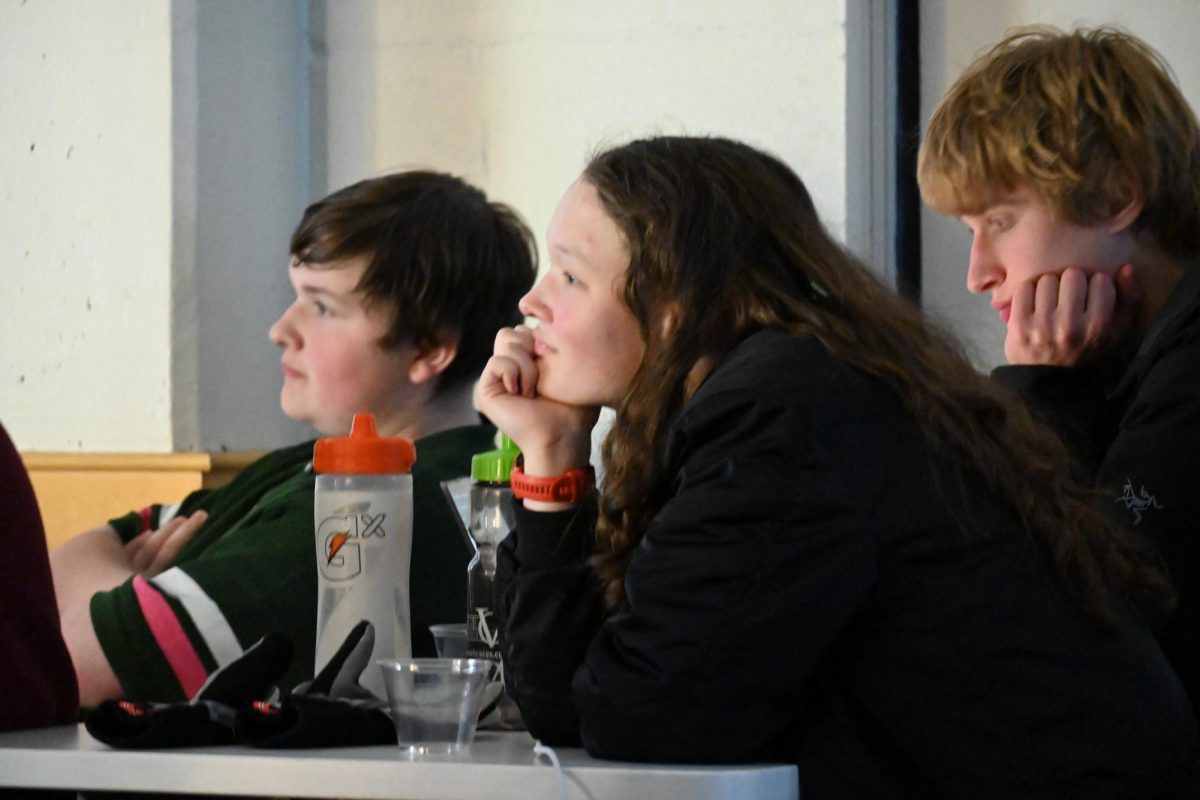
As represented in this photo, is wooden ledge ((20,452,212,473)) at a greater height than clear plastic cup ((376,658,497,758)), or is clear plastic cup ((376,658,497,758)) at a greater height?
wooden ledge ((20,452,212,473))

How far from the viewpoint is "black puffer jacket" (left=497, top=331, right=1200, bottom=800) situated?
953 millimetres

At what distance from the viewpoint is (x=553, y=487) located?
1.18 meters

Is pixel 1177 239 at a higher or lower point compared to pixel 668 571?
higher

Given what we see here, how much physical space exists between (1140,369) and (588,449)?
23.5 inches

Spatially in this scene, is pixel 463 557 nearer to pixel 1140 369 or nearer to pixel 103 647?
pixel 103 647

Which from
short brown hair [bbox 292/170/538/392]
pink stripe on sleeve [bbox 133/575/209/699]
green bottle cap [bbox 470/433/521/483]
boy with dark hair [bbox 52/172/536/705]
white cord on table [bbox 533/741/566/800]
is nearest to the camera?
white cord on table [bbox 533/741/566/800]

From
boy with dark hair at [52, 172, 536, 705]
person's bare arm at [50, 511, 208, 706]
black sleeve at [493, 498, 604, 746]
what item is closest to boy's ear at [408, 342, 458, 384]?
boy with dark hair at [52, 172, 536, 705]

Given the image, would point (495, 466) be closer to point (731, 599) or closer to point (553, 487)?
point (553, 487)

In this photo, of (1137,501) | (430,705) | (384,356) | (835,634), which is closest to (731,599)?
(835,634)

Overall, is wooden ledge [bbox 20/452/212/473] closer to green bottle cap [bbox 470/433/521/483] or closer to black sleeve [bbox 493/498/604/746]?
green bottle cap [bbox 470/433/521/483]

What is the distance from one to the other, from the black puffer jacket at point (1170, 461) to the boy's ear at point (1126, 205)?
0.15m

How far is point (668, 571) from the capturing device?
969 mm

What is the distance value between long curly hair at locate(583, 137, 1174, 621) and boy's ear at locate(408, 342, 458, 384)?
27.9 inches

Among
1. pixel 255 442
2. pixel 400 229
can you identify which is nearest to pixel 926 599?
pixel 400 229
